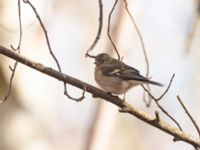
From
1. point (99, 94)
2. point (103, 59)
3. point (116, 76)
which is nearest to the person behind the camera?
point (99, 94)

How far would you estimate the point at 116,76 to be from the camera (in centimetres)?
378

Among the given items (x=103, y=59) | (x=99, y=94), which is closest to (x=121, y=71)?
(x=103, y=59)

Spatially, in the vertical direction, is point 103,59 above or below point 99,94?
below

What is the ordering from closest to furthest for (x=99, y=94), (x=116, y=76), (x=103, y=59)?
(x=99, y=94) → (x=116, y=76) → (x=103, y=59)

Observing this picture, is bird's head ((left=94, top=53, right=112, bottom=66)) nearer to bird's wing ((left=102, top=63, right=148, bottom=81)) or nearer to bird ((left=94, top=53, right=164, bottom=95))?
bird ((left=94, top=53, right=164, bottom=95))

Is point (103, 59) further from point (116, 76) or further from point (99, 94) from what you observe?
point (99, 94)

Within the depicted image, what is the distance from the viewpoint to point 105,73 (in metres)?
3.84

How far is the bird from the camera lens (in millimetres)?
3596

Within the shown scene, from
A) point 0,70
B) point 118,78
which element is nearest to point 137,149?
point 0,70

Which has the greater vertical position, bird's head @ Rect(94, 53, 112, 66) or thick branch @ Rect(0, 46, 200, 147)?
thick branch @ Rect(0, 46, 200, 147)

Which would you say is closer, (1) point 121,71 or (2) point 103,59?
(1) point 121,71

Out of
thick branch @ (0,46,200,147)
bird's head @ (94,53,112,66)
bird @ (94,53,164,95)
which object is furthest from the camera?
bird's head @ (94,53,112,66)

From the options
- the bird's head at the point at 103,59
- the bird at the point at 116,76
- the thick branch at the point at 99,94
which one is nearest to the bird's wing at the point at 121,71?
the bird at the point at 116,76

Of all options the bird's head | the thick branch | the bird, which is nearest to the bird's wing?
the bird
